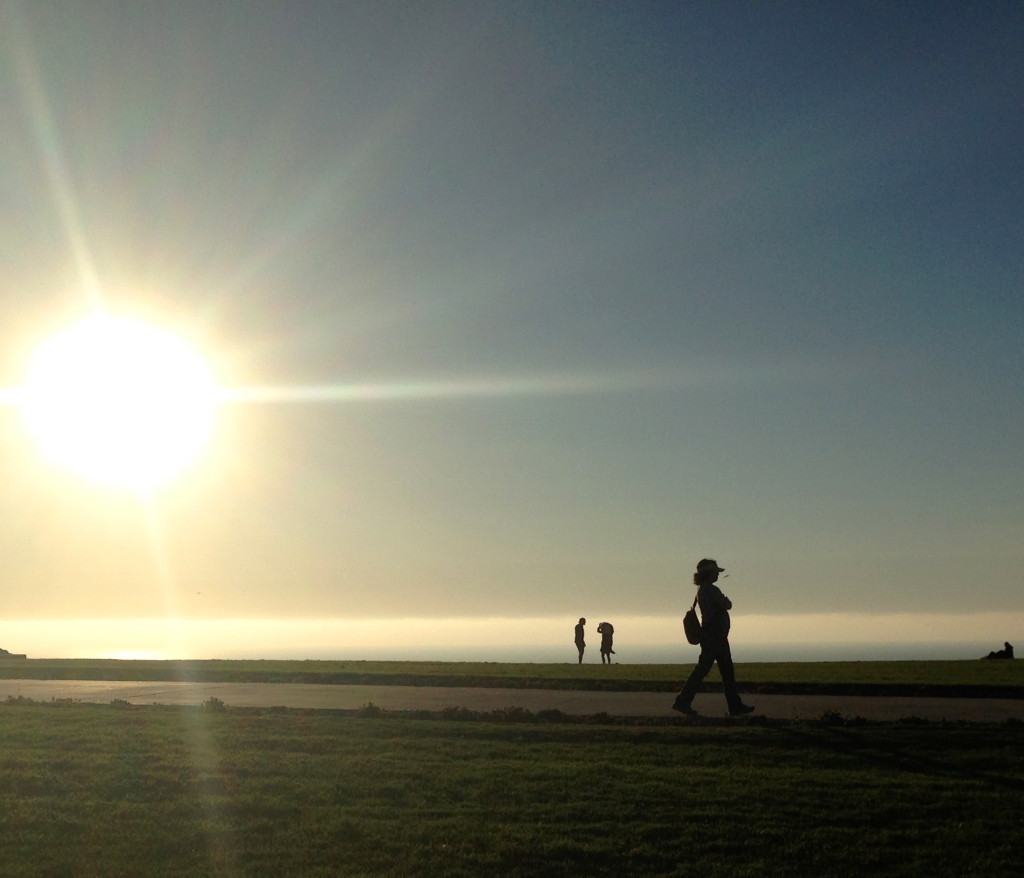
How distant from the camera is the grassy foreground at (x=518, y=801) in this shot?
25.5 ft

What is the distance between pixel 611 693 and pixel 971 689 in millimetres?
6366

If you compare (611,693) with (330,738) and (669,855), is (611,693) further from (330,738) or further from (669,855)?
(669,855)

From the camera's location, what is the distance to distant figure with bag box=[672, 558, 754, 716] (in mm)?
14984

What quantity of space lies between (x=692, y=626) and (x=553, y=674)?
34.6 feet

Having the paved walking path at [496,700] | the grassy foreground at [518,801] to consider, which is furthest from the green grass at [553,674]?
the grassy foreground at [518,801]

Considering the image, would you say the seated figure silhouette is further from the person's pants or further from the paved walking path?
the person's pants

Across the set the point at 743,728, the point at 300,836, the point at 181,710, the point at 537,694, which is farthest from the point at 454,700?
the point at 300,836

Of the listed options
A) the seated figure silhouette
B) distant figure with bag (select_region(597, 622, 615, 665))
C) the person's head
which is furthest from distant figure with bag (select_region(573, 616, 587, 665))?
the person's head

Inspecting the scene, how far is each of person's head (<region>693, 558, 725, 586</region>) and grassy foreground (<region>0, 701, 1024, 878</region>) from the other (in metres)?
2.68

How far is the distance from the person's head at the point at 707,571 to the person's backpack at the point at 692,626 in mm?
346

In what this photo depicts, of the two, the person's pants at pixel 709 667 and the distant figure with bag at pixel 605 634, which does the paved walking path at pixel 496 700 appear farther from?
A: the distant figure with bag at pixel 605 634

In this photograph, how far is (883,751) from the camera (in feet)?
38.5

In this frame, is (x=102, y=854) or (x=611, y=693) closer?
(x=102, y=854)

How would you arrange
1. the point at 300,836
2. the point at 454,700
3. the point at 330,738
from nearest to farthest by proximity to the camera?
the point at 300,836 < the point at 330,738 < the point at 454,700
